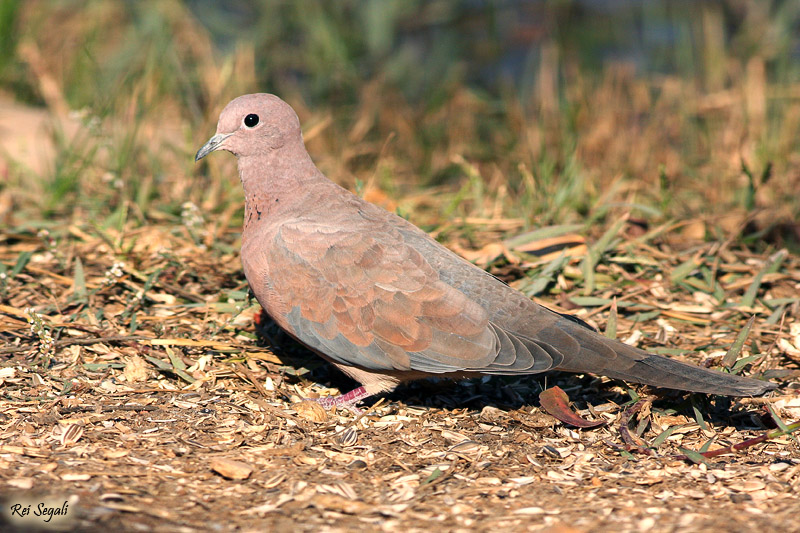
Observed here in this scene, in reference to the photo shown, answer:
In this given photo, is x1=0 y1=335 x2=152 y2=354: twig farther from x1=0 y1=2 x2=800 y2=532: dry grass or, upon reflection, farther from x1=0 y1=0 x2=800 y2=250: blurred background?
x1=0 y1=0 x2=800 y2=250: blurred background

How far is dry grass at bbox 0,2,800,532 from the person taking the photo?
2.81 meters

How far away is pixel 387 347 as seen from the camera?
3357 millimetres

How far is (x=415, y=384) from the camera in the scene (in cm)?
389

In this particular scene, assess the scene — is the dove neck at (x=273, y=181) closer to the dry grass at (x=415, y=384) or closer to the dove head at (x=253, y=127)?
the dove head at (x=253, y=127)

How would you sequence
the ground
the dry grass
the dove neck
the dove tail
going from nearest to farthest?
the ground, the dry grass, the dove tail, the dove neck

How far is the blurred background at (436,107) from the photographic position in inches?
196

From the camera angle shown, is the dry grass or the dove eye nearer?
the dry grass

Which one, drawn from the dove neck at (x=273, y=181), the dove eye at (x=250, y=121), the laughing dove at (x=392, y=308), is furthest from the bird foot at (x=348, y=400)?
the dove eye at (x=250, y=121)

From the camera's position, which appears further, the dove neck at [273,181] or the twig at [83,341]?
the dove neck at [273,181]

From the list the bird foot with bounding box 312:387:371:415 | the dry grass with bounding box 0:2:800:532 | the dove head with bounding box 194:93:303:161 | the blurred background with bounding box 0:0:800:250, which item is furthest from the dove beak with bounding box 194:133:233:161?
the bird foot with bounding box 312:387:371:415

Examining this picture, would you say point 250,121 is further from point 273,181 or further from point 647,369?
point 647,369

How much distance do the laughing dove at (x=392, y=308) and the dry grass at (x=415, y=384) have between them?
0.26 m

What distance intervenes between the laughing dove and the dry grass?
0.26 m

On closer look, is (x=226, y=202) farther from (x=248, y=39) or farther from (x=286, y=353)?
(x=248, y=39)
